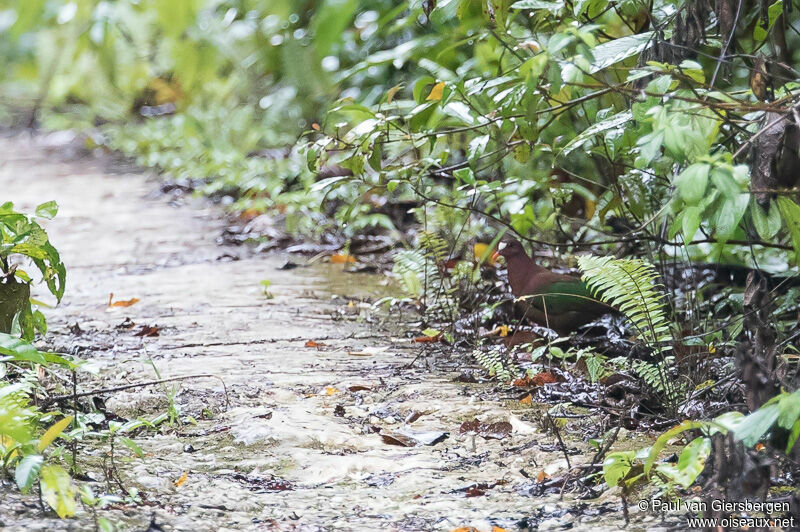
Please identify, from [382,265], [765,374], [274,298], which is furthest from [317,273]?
[765,374]

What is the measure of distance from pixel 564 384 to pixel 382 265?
6.95ft

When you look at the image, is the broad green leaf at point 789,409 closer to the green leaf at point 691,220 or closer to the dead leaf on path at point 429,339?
the green leaf at point 691,220

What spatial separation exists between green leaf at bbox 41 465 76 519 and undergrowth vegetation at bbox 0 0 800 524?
90 mm

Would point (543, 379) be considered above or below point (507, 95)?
below

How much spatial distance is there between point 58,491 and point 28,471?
0.25 ft

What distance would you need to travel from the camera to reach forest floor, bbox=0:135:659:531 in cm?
170

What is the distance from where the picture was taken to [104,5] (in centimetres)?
117

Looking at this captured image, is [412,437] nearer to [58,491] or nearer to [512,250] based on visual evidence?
[58,491]

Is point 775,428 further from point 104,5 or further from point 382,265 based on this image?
point 382,265

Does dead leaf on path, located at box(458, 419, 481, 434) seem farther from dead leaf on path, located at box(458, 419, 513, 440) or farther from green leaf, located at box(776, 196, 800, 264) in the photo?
green leaf, located at box(776, 196, 800, 264)

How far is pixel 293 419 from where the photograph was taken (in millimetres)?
2205

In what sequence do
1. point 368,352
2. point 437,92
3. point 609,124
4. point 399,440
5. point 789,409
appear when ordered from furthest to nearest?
point 368,352, point 437,92, point 609,124, point 399,440, point 789,409

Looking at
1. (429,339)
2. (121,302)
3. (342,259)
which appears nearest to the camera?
(429,339)

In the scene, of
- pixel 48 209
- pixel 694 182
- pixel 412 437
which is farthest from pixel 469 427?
pixel 48 209
